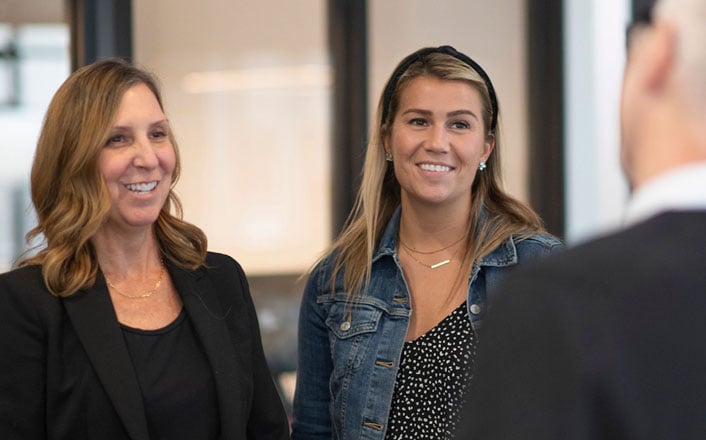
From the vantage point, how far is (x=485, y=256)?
2.22m

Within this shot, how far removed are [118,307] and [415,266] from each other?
2.17ft

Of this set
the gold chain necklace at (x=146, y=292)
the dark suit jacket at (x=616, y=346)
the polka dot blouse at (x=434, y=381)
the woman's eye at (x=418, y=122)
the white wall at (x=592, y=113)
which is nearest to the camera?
the dark suit jacket at (x=616, y=346)

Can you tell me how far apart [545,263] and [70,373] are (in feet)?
4.85

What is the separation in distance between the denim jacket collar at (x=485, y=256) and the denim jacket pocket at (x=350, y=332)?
0.44 feet

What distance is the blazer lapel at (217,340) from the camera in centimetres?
209

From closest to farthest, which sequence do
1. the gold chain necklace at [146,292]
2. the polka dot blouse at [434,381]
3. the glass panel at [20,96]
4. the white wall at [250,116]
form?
the polka dot blouse at [434,381] < the gold chain necklace at [146,292] < the glass panel at [20,96] < the white wall at [250,116]

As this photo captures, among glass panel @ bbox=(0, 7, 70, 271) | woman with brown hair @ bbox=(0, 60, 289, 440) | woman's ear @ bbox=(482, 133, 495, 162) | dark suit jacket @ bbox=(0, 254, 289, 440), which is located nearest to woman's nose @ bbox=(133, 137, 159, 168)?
woman with brown hair @ bbox=(0, 60, 289, 440)

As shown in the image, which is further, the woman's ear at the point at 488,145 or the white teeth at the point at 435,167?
the woman's ear at the point at 488,145

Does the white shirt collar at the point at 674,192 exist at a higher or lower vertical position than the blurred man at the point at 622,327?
higher

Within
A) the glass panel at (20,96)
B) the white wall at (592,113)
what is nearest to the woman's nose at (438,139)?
the glass panel at (20,96)

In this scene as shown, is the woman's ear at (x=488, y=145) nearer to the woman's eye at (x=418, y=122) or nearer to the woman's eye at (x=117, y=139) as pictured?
the woman's eye at (x=418, y=122)

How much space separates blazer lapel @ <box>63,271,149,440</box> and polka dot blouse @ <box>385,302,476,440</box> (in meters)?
0.52

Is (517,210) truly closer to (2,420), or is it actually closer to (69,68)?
(2,420)

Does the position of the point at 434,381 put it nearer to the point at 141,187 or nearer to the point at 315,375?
the point at 315,375
